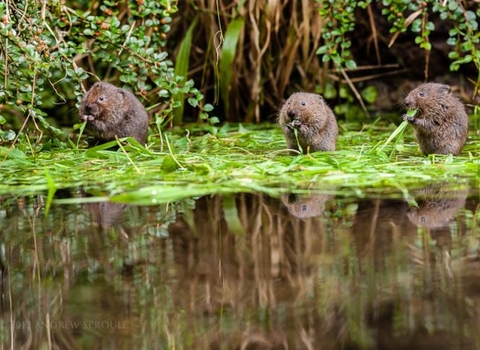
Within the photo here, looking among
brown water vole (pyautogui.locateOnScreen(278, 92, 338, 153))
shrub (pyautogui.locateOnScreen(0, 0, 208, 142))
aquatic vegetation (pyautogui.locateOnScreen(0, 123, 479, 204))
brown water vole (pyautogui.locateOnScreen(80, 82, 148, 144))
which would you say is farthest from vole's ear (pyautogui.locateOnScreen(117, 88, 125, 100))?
brown water vole (pyautogui.locateOnScreen(278, 92, 338, 153))

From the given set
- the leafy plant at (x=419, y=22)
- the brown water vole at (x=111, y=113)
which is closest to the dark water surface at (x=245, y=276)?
the brown water vole at (x=111, y=113)

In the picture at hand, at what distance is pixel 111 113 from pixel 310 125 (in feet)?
4.94

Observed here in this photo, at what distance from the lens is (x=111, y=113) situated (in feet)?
21.3

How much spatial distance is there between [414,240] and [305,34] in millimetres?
5806

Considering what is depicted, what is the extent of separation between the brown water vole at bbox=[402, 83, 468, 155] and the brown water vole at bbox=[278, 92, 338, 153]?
58 cm

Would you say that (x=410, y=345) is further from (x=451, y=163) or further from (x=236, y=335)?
(x=451, y=163)

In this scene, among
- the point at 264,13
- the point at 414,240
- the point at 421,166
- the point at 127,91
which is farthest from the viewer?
the point at 264,13

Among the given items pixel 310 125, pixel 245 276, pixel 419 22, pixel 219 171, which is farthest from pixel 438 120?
pixel 245 276

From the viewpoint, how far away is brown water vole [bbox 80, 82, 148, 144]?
6453 mm

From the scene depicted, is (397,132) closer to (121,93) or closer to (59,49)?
(121,93)

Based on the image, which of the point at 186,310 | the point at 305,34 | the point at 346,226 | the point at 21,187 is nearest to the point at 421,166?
the point at 346,226

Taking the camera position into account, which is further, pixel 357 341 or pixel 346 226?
pixel 346 226

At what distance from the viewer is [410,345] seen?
2.19 metres

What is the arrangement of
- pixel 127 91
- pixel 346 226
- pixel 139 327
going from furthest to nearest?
pixel 127 91 → pixel 346 226 → pixel 139 327
